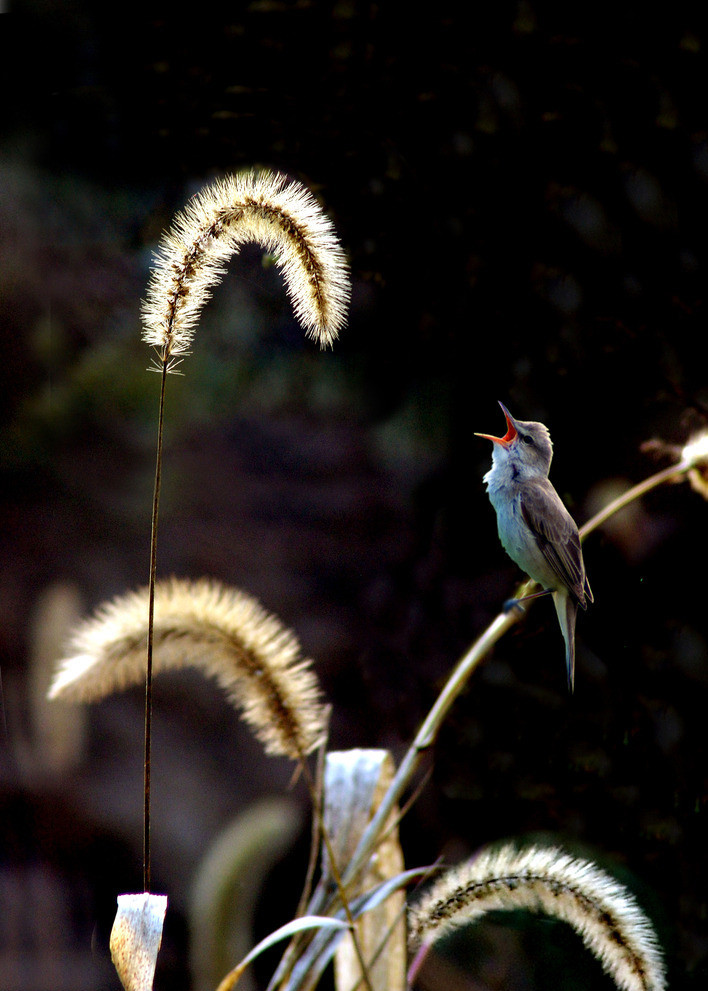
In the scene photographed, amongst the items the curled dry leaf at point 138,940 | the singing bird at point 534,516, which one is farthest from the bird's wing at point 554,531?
the curled dry leaf at point 138,940

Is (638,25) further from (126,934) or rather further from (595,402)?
(126,934)

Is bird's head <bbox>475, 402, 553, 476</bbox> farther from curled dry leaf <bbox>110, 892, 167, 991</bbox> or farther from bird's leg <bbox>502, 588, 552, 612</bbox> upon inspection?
curled dry leaf <bbox>110, 892, 167, 991</bbox>

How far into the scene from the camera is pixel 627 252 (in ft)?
2.02

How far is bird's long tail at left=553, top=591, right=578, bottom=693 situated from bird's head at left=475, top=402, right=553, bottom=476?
9cm

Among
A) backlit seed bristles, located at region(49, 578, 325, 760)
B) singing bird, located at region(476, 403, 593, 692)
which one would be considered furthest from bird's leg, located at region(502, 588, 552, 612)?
backlit seed bristles, located at region(49, 578, 325, 760)

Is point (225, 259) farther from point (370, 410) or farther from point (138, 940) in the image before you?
point (138, 940)

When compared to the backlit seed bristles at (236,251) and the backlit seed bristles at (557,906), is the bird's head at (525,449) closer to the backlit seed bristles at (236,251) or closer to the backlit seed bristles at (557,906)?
the backlit seed bristles at (236,251)

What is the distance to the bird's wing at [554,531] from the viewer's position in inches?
19.7

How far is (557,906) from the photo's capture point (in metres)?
0.51

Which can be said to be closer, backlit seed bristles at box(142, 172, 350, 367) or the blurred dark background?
backlit seed bristles at box(142, 172, 350, 367)

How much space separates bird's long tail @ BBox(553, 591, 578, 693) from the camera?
0.53 meters

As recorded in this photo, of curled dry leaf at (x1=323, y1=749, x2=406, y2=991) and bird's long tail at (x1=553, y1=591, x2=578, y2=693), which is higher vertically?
bird's long tail at (x1=553, y1=591, x2=578, y2=693)

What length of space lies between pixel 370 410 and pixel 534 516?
0.20 meters

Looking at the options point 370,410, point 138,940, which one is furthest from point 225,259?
point 138,940
